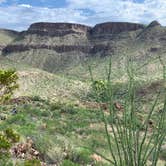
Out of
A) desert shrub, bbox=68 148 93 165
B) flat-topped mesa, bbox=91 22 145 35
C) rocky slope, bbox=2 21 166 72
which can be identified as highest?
flat-topped mesa, bbox=91 22 145 35

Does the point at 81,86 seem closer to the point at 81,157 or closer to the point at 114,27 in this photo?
the point at 81,157

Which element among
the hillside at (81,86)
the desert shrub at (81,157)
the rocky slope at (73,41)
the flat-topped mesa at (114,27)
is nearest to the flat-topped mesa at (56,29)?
the rocky slope at (73,41)

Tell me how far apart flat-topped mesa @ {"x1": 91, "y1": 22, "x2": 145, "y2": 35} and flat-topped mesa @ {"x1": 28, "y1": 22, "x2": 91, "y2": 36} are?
5287 millimetres

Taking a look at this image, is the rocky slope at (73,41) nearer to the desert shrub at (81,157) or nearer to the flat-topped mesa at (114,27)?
the flat-topped mesa at (114,27)

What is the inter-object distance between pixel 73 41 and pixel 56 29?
25.3 ft

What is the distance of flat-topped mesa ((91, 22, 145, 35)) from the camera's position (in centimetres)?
14800

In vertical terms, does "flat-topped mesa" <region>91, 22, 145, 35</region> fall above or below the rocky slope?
above

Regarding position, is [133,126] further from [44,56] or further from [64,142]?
[44,56]

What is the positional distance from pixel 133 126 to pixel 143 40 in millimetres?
125387

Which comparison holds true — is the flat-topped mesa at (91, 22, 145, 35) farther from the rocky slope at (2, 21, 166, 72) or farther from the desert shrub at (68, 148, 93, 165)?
the desert shrub at (68, 148, 93, 165)

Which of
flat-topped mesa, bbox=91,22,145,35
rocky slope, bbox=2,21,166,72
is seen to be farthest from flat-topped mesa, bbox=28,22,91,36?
flat-topped mesa, bbox=91,22,145,35

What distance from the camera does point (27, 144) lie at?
48.5 feet

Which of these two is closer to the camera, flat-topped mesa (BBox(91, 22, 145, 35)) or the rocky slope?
the rocky slope

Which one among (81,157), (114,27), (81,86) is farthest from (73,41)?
(81,157)
